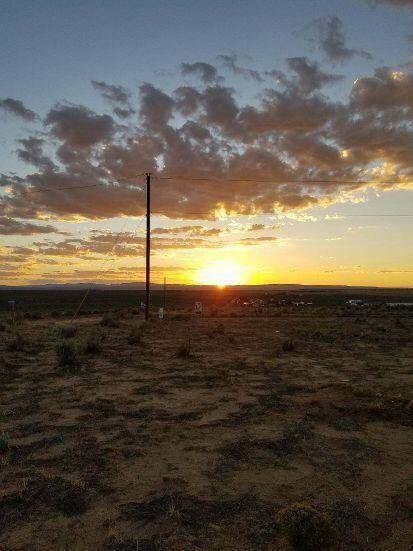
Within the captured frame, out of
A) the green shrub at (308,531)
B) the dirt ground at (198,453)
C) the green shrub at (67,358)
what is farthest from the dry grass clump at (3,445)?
the green shrub at (67,358)

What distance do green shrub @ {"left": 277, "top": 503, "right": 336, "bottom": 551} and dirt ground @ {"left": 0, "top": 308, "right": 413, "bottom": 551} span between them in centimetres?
19

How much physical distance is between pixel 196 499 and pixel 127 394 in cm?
596

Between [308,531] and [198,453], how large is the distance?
3039mm

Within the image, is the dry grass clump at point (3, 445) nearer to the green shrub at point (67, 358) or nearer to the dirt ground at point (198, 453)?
the dirt ground at point (198, 453)

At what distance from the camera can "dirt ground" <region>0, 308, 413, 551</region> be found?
505cm

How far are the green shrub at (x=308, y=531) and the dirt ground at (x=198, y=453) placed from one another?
0.19 metres

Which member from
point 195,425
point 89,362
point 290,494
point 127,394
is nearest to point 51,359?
point 89,362

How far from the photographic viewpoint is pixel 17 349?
18.5 metres

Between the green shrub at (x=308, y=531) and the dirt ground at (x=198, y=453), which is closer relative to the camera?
the green shrub at (x=308, y=531)

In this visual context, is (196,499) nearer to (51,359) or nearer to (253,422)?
(253,422)

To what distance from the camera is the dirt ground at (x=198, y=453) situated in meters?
5.05

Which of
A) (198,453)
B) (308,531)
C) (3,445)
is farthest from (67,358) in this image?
(308,531)

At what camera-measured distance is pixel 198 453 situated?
24.2 feet

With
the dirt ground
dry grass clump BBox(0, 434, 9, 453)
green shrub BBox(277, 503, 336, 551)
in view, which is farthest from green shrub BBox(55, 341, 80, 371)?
green shrub BBox(277, 503, 336, 551)
